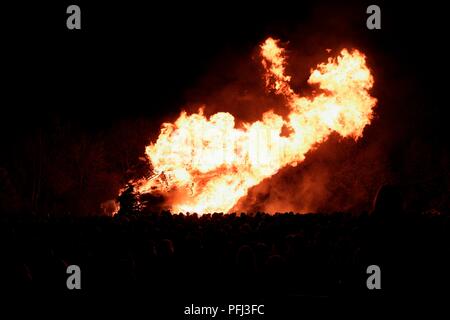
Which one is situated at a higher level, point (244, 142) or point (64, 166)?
point (64, 166)

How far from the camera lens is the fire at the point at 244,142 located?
19.5 m

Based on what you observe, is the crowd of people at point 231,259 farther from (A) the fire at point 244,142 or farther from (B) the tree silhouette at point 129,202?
(A) the fire at point 244,142

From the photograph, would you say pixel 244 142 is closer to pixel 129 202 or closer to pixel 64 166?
pixel 129 202

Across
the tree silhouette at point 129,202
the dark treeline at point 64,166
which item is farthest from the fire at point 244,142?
the dark treeline at point 64,166

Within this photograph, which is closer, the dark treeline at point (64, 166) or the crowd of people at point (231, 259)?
the crowd of people at point (231, 259)

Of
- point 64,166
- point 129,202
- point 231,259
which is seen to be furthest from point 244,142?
point 64,166

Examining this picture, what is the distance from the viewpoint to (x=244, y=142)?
20.3m

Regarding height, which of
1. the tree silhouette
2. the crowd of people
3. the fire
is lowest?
the crowd of people

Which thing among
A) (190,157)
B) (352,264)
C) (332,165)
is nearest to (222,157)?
(190,157)

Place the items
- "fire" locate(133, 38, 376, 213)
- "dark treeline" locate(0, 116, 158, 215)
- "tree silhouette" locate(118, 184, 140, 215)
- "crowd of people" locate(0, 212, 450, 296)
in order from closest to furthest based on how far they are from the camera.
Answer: "crowd of people" locate(0, 212, 450, 296)
"tree silhouette" locate(118, 184, 140, 215)
"fire" locate(133, 38, 376, 213)
"dark treeline" locate(0, 116, 158, 215)

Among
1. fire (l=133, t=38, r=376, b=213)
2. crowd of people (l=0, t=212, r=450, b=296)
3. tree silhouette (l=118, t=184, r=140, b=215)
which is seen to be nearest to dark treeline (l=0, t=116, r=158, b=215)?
fire (l=133, t=38, r=376, b=213)

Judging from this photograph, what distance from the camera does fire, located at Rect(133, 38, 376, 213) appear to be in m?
19.5

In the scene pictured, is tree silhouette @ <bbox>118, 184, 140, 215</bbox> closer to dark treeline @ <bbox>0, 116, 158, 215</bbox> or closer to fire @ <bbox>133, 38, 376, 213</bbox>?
fire @ <bbox>133, 38, 376, 213</bbox>
